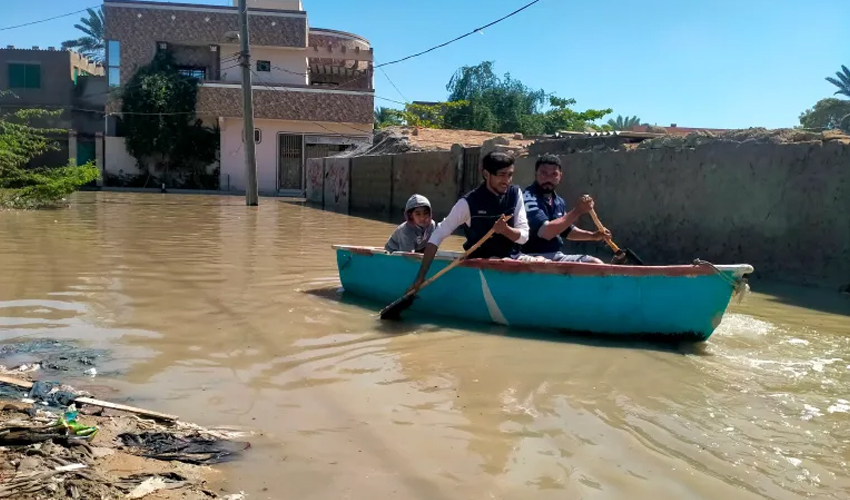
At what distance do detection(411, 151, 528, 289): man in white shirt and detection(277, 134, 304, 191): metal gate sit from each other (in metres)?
28.7

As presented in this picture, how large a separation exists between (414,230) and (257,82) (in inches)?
1104

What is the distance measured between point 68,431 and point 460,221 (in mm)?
3541

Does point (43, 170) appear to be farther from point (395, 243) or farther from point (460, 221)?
point (460, 221)

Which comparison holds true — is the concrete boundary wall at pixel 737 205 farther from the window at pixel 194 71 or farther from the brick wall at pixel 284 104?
the window at pixel 194 71

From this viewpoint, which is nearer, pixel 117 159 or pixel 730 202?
pixel 730 202

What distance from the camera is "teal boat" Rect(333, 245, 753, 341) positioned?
5.47m

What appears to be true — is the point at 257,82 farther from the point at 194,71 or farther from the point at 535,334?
the point at 535,334

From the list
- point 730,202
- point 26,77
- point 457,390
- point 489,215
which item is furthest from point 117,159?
point 457,390

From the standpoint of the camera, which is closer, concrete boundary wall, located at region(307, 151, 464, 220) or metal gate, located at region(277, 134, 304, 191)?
concrete boundary wall, located at region(307, 151, 464, 220)

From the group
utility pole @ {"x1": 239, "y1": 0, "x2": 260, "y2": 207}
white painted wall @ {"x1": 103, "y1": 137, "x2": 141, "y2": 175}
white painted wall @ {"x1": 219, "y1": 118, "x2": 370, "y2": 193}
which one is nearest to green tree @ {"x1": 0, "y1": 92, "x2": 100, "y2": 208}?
utility pole @ {"x1": 239, "y1": 0, "x2": 260, "y2": 207}

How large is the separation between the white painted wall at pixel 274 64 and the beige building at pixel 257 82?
47 mm

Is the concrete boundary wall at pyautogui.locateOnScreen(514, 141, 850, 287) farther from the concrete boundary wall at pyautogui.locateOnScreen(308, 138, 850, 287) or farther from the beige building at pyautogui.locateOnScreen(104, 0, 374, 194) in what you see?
the beige building at pyautogui.locateOnScreen(104, 0, 374, 194)

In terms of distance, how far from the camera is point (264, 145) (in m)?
33.7

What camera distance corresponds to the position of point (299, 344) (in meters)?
5.59
